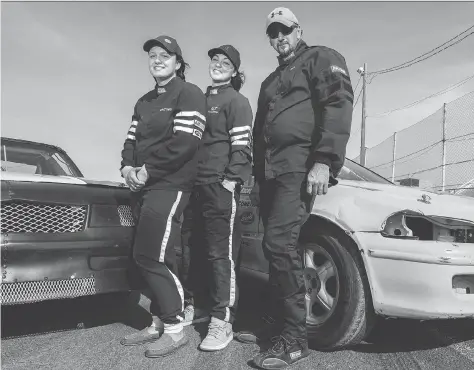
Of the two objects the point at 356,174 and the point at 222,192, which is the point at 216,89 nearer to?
the point at 222,192

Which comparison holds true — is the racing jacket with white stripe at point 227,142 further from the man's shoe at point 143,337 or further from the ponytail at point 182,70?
the man's shoe at point 143,337

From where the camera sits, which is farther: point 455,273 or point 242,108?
point 242,108

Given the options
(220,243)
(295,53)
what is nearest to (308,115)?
(295,53)

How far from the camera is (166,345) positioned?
246cm

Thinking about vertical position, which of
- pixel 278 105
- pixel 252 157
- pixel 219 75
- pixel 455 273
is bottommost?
pixel 455 273

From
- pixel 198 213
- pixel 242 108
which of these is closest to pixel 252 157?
pixel 242 108

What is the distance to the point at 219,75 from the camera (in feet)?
9.93

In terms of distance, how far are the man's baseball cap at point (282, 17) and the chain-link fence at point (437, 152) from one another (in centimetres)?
632

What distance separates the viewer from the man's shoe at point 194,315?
3020 mm

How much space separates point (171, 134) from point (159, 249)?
2.35ft

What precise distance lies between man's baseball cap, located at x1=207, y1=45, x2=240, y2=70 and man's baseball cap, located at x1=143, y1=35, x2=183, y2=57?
0.94ft

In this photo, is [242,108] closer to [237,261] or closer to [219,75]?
[219,75]

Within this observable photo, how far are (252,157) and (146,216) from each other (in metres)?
0.85

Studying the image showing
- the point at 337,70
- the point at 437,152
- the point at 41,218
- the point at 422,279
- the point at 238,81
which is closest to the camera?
the point at 422,279
